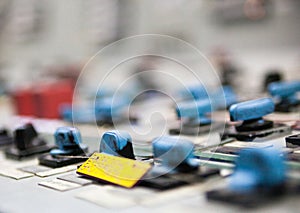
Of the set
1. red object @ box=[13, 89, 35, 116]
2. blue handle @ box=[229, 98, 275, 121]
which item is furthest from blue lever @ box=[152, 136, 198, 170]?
red object @ box=[13, 89, 35, 116]

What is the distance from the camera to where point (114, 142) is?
2.60 feet

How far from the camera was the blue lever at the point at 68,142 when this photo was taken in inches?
36.6

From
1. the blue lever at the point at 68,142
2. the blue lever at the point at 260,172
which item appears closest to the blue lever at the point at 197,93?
the blue lever at the point at 68,142

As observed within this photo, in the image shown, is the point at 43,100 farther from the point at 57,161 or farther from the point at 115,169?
the point at 115,169

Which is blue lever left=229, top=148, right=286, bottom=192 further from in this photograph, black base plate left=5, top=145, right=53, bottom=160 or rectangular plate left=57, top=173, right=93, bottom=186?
black base plate left=5, top=145, right=53, bottom=160

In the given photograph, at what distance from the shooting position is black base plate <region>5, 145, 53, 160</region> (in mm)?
1014

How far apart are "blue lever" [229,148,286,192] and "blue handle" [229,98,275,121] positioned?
1.02 feet

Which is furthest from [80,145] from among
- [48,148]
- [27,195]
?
[27,195]

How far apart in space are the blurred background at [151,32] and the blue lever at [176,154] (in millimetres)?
1068

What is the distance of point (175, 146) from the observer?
707mm

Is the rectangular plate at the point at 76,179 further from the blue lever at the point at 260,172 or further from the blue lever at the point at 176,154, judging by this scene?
the blue lever at the point at 260,172

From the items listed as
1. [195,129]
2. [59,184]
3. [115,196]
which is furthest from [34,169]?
[195,129]

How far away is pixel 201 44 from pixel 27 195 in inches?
75.2

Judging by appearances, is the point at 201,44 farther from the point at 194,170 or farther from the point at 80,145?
the point at 194,170
